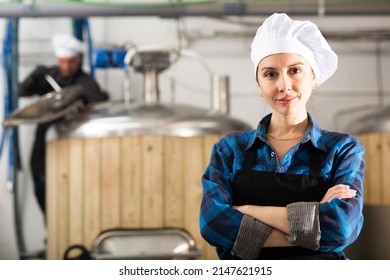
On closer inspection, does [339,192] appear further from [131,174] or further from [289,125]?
[131,174]

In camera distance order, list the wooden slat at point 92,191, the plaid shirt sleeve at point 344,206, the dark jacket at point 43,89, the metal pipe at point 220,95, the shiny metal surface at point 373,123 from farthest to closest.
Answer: the dark jacket at point 43,89 < the shiny metal surface at point 373,123 < the metal pipe at point 220,95 < the wooden slat at point 92,191 < the plaid shirt sleeve at point 344,206

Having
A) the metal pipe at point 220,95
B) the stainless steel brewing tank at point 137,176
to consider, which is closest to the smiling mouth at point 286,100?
the stainless steel brewing tank at point 137,176

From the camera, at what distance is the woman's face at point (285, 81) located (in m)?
0.89

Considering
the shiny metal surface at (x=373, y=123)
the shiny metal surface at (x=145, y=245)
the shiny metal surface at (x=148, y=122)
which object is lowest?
the shiny metal surface at (x=145, y=245)

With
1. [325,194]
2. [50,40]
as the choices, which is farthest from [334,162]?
[50,40]

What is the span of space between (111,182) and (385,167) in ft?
2.69

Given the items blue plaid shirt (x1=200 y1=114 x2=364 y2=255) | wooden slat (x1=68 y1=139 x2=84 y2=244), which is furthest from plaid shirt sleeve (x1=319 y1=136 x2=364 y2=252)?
wooden slat (x1=68 y1=139 x2=84 y2=244)

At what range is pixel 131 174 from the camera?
185 centimetres

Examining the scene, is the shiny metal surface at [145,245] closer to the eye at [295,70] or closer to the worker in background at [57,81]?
the worker in background at [57,81]

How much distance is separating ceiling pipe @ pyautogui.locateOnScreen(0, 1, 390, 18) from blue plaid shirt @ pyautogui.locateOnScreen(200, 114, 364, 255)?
32.9 inches

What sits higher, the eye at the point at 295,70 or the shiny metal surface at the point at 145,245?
the eye at the point at 295,70

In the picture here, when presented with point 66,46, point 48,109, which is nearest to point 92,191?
point 48,109

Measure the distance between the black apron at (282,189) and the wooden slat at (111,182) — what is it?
38.7 inches
